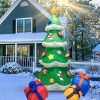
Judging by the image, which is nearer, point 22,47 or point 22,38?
point 22,38

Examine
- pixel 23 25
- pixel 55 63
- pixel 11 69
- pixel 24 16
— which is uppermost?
pixel 24 16

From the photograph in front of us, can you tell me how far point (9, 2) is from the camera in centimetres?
4697

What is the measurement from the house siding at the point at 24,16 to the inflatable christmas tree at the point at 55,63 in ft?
43.3

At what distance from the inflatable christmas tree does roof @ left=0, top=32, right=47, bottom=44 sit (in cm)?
1134

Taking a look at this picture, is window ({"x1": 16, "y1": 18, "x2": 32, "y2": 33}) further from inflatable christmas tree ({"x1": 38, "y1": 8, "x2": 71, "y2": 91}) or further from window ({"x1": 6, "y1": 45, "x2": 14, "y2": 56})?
inflatable christmas tree ({"x1": 38, "y1": 8, "x2": 71, "y2": 91})

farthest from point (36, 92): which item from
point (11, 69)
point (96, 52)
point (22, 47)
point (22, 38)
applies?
point (96, 52)

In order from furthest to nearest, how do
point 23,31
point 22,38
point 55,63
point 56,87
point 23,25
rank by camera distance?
point 23,31
point 23,25
point 22,38
point 55,63
point 56,87

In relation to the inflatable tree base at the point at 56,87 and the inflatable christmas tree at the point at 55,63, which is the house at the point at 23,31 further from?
the inflatable tree base at the point at 56,87

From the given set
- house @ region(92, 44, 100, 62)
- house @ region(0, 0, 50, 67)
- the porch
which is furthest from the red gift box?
house @ region(92, 44, 100, 62)

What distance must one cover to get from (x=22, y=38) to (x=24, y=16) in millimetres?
2750

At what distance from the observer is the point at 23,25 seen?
92.4ft

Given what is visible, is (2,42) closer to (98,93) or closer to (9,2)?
(98,93)

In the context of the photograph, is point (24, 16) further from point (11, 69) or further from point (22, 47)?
point (11, 69)

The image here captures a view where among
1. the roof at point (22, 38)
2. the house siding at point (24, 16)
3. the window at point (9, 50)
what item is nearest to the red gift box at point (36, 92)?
the roof at point (22, 38)
